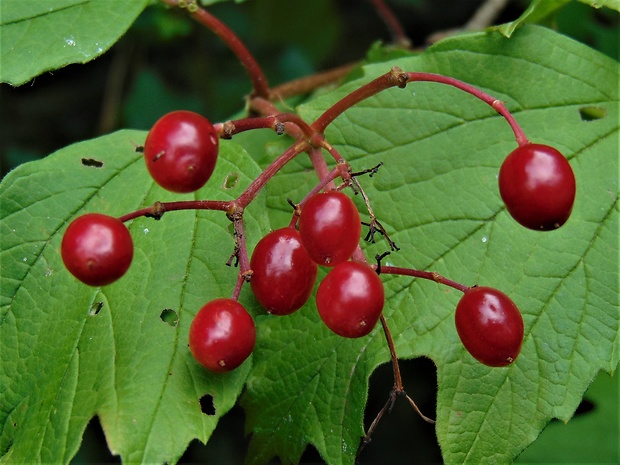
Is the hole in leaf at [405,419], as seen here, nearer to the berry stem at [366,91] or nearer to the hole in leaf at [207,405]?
the hole in leaf at [207,405]

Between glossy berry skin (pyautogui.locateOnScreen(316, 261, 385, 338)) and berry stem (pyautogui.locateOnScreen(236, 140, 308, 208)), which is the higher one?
berry stem (pyautogui.locateOnScreen(236, 140, 308, 208))

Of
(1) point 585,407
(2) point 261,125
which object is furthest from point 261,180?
(1) point 585,407

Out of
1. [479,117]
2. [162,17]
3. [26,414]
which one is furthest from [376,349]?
[162,17]

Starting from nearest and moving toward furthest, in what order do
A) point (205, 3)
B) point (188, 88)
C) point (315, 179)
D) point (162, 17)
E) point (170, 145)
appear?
1. point (170, 145)
2. point (315, 179)
3. point (205, 3)
4. point (162, 17)
5. point (188, 88)

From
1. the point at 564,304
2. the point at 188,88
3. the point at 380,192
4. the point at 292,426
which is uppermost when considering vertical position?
the point at 380,192

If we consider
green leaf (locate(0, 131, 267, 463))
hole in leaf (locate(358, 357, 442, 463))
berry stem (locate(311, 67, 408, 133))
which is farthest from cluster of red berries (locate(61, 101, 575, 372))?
hole in leaf (locate(358, 357, 442, 463))

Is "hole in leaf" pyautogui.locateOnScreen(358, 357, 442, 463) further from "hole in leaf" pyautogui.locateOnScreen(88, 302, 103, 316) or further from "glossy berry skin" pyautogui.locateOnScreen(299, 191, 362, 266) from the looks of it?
"glossy berry skin" pyautogui.locateOnScreen(299, 191, 362, 266)

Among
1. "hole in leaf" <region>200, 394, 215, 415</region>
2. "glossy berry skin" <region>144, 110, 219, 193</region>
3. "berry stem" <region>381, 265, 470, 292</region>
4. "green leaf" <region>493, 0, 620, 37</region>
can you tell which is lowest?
"hole in leaf" <region>200, 394, 215, 415</region>

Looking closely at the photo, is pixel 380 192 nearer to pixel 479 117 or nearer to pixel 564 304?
pixel 479 117
